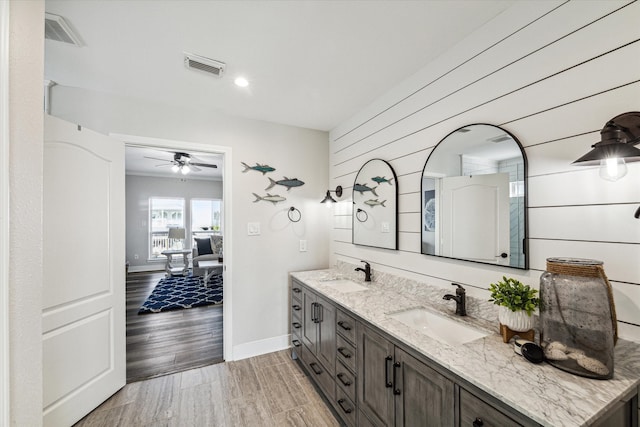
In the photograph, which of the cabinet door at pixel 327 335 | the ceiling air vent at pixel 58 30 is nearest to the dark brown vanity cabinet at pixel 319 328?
the cabinet door at pixel 327 335

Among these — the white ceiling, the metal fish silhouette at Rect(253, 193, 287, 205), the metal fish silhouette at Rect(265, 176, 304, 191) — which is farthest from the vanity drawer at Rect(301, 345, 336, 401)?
the white ceiling

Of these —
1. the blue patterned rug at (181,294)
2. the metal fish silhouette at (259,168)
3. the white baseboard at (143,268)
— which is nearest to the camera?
the metal fish silhouette at (259,168)

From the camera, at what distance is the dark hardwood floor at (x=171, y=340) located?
2.64 meters

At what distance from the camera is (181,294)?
501 centimetres

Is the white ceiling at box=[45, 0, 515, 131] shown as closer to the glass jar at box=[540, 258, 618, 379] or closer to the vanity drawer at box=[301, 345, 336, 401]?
the glass jar at box=[540, 258, 618, 379]

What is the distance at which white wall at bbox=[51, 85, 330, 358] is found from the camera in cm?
257

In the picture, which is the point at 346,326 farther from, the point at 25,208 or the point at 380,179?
the point at 25,208

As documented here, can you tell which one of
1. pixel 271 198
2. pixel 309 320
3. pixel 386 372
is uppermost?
pixel 271 198

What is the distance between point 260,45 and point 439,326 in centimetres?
222

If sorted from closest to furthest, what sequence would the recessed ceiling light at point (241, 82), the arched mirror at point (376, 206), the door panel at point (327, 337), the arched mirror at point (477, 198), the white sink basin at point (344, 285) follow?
the arched mirror at point (477, 198)
the door panel at point (327, 337)
the recessed ceiling light at point (241, 82)
the arched mirror at point (376, 206)
the white sink basin at point (344, 285)

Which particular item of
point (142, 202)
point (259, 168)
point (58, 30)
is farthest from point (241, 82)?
point (142, 202)

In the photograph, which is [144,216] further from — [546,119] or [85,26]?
[546,119]

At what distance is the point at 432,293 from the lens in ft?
6.07

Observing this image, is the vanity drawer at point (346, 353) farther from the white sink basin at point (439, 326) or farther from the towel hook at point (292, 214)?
the towel hook at point (292, 214)
